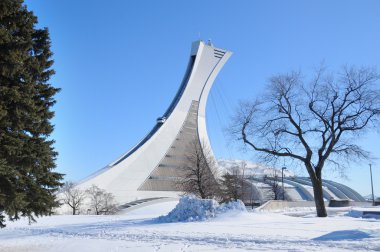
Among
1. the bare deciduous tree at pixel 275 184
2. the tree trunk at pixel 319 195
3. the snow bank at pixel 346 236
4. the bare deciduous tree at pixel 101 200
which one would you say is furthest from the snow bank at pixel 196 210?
the bare deciduous tree at pixel 275 184

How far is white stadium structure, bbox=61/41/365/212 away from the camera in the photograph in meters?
56.7

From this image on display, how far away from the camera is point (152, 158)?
6188 cm

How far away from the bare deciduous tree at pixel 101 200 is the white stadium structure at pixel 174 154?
1934mm

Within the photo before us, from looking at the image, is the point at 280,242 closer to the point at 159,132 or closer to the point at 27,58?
the point at 27,58

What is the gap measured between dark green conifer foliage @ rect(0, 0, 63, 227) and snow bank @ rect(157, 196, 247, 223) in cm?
833

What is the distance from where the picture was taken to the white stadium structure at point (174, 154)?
56688mm

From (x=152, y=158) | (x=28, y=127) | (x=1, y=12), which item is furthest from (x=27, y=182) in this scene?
(x=152, y=158)

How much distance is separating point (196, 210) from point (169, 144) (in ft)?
149

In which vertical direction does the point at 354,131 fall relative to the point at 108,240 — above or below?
above

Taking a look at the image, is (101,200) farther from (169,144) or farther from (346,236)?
(346,236)

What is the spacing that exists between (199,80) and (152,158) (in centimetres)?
Result: 1792

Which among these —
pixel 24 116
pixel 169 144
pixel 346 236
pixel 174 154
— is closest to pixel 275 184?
pixel 174 154

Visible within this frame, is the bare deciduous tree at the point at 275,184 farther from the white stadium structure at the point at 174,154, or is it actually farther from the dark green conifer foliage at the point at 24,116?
the dark green conifer foliage at the point at 24,116

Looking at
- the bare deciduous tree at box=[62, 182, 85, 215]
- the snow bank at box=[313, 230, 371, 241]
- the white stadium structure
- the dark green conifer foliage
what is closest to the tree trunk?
the snow bank at box=[313, 230, 371, 241]
